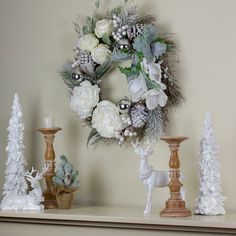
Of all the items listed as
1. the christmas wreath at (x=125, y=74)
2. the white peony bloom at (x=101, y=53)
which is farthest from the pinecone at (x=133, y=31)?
the white peony bloom at (x=101, y=53)

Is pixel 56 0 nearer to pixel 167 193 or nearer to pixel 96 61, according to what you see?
pixel 96 61

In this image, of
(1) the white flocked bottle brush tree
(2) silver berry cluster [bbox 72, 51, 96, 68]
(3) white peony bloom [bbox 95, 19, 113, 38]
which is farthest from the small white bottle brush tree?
(3) white peony bloom [bbox 95, 19, 113, 38]

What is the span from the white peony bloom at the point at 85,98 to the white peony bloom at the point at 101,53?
0.09 m

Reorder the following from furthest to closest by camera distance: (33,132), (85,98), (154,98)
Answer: (33,132), (85,98), (154,98)

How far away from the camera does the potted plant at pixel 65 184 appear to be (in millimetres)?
2012

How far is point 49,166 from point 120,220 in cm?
42

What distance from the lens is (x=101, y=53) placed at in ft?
6.92

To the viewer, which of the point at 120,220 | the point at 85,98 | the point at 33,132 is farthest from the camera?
the point at 33,132

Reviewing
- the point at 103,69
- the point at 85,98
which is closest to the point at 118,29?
the point at 103,69

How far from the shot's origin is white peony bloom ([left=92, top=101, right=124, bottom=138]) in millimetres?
2057

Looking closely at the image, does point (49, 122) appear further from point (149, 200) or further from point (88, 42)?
point (149, 200)

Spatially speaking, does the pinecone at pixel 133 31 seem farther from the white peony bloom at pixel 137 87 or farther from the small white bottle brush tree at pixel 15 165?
the small white bottle brush tree at pixel 15 165

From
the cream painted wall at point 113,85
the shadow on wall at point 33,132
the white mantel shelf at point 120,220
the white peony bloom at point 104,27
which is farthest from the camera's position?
the shadow on wall at point 33,132

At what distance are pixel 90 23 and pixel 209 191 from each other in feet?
2.46
